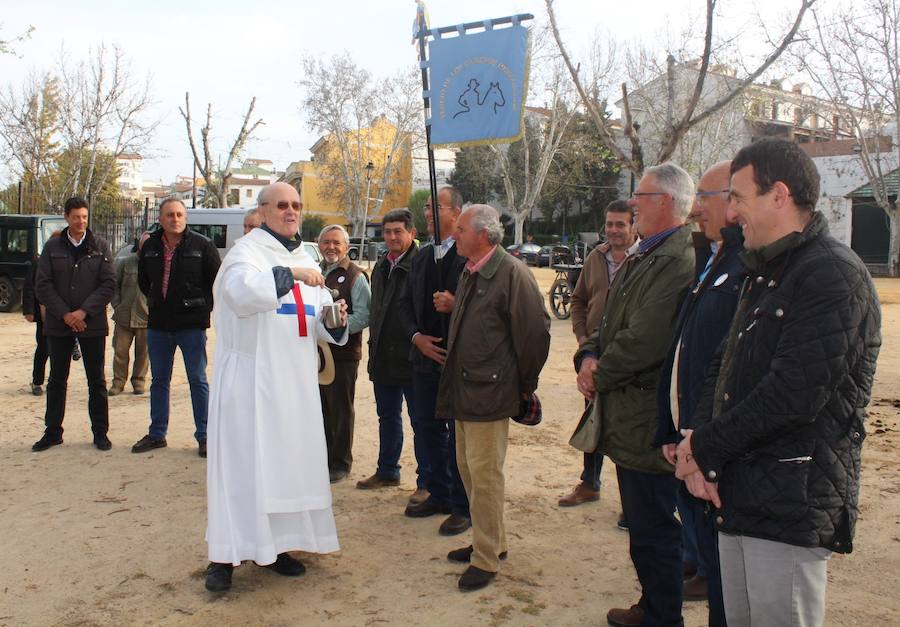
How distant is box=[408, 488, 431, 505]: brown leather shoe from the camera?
16.8 ft

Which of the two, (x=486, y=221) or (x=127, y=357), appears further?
(x=127, y=357)

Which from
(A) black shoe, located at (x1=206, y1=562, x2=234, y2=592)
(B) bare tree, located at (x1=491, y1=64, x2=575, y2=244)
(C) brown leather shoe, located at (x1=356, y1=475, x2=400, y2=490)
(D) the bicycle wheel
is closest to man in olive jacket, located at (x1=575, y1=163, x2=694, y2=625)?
(A) black shoe, located at (x1=206, y1=562, x2=234, y2=592)

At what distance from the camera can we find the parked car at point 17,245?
1703 cm

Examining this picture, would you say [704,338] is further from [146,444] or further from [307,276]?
[146,444]

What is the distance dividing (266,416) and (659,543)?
77.7 inches

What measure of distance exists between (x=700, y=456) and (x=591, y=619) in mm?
1661

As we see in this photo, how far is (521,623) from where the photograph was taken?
11.6ft

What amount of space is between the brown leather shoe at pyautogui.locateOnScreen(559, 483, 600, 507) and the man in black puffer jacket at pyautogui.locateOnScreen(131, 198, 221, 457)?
9.79 feet

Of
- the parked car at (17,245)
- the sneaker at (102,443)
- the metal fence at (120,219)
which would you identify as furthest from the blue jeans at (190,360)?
the metal fence at (120,219)

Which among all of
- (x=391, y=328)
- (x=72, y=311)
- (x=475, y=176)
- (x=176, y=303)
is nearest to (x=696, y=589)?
(x=391, y=328)

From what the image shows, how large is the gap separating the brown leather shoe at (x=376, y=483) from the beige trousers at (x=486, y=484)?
1748mm

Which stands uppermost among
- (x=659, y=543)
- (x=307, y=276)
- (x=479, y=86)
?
(x=479, y=86)

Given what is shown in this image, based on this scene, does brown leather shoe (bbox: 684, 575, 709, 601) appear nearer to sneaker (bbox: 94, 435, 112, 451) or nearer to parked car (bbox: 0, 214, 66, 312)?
sneaker (bbox: 94, 435, 112, 451)

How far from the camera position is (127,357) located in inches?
349
